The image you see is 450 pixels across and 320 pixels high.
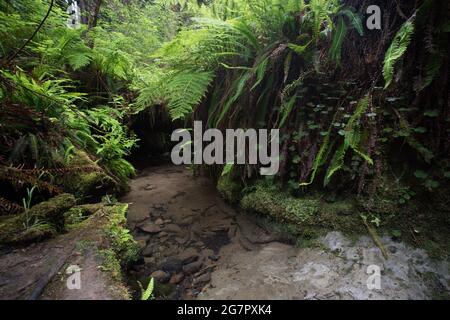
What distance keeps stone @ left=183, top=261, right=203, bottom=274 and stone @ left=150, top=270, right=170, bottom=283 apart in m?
0.15

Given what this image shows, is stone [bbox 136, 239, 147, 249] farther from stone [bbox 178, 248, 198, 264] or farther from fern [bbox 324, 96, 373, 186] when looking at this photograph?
fern [bbox 324, 96, 373, 186]

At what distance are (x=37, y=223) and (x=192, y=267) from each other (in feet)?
3.95

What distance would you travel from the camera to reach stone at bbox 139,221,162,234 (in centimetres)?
269

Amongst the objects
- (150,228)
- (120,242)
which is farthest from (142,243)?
(120,242)

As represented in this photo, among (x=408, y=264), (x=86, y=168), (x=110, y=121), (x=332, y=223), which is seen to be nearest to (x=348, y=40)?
(x=332, y=223)

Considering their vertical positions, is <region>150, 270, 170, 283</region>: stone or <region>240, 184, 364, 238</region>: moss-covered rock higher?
<region>240, 184, 364, 238</region>: moss-covered rock

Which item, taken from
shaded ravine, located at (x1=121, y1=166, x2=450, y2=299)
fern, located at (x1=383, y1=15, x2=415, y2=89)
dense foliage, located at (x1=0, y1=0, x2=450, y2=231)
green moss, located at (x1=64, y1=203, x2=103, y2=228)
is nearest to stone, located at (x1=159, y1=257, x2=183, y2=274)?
shaded ravine, located at (x1=121, y1=166, x2=450, y2=299)

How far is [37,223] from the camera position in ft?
6.64

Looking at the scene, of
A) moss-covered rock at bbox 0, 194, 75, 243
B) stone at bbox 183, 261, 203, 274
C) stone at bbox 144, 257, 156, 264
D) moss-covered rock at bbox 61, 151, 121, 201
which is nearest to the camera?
moss-covered rock at bbox 0, 194, 75, 243

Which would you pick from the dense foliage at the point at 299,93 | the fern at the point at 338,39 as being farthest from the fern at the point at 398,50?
the fern at the point at 338,39

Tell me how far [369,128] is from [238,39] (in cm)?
160

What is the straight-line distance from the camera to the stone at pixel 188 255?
2267 millimetres

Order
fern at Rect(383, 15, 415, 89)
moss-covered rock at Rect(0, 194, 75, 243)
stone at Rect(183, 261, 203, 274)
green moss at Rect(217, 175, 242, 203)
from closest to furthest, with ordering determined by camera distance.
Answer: fern at Rect(383, 15, 415, 89), moss-covered rock at Rect(0, 194, 75, 243), stone at Rect(183, 261, 203, 274), green moss at Rect(217, 175, 242, 203)

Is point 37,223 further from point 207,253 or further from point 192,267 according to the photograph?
point 207,253
